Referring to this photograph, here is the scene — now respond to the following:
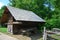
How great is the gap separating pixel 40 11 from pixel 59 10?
7576mm

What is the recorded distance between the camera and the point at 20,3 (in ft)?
135

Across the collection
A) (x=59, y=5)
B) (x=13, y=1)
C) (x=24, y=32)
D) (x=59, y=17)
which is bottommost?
(x=24, y=32)

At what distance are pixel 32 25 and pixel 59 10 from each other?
9514 millimetres

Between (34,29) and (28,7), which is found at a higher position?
(28,7)

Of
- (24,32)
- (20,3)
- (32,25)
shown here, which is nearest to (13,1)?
(20,3)

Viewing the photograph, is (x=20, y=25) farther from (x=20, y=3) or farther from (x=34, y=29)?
(x=20, y=3)

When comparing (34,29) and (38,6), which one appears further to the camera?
(38,6)

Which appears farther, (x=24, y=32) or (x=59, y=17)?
(x=59, y=17)

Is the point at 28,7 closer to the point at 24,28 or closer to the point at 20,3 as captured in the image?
the point at 20,3

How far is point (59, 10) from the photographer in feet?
110

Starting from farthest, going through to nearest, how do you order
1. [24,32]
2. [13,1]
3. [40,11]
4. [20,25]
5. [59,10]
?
1. [13,1]
2. [40,11]
3. [59,10]
4. [20,25]
5. [24,32]

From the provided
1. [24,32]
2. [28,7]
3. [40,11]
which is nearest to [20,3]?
[28,7]

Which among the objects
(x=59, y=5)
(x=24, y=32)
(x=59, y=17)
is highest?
(x=59, y=5)

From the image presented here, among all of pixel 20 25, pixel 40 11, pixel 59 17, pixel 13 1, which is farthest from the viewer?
pixel 13 1
